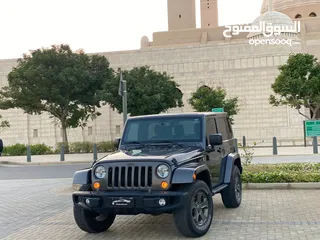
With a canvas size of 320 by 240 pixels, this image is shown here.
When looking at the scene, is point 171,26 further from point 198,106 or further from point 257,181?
point 257,181

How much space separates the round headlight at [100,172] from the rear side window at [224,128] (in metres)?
2.74

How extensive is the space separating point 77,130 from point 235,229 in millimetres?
48705

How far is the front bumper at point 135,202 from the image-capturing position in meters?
5.87

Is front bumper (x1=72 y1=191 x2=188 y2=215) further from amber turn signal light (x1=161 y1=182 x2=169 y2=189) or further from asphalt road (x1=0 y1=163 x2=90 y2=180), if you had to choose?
asphalt road (x1=0 y1=163 x2=90 y2=180)

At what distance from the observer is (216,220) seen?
24.1 ft

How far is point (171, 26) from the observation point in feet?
242

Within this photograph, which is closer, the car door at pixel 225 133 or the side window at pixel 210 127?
the side window at pixel 210 127

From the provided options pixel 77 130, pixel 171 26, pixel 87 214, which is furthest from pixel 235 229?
pixel 171 26

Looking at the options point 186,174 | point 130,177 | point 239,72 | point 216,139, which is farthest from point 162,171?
point 239,72

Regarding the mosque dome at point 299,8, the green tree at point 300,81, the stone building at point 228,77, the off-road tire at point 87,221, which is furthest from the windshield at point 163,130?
the mosque dome at point 299,8

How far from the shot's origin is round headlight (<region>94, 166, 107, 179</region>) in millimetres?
6320

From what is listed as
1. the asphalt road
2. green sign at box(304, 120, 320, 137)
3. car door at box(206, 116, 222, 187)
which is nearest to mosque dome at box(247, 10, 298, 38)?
green sign at box(304, 120, 320, 137)

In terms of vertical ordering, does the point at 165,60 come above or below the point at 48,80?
above

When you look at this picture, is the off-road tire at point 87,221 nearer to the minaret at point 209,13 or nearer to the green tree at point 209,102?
the green tree at point 209,102
